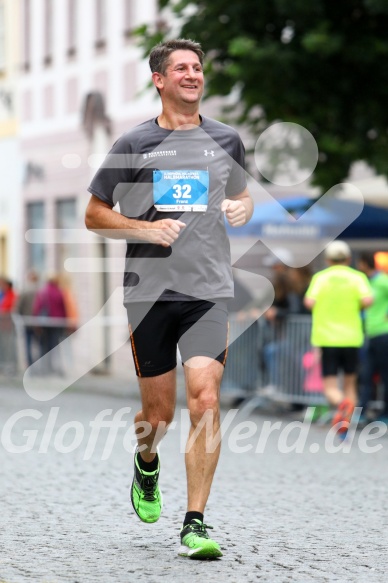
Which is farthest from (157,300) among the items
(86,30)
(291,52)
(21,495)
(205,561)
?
(86,30)

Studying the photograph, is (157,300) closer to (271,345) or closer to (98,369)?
(271,345)

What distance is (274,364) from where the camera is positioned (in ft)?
56.7

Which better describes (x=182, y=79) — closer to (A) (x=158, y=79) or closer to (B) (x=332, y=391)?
(A) (x=158, y=79)

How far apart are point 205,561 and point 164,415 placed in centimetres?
68

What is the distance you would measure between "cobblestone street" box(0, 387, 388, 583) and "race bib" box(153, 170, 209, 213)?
4.63ft

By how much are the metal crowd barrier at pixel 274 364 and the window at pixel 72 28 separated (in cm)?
1485

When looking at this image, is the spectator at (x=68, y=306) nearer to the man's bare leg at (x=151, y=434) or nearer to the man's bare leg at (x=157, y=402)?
the man's bare leg at (x=151, y=434)

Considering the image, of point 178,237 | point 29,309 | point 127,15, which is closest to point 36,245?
point 127,15

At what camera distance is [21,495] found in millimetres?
9016

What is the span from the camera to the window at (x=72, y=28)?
105 ft

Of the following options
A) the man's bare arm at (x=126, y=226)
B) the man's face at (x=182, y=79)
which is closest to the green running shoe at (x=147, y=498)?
the man's bare arm at (x=126, y=226)

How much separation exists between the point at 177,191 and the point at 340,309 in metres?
A: 7.81

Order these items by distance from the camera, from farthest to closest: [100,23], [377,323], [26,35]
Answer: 1. [26,35]
2. [100,23]
3. [377,323]

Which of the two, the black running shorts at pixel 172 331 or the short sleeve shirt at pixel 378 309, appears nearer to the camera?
the black running shorts at pixel 172 331
